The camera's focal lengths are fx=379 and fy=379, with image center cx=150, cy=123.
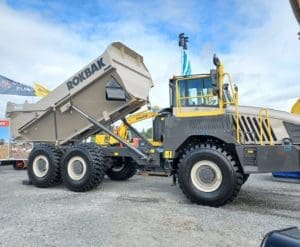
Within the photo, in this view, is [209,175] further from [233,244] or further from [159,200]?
[233,244]

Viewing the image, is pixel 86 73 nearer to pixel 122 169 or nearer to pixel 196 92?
pixel 196 92

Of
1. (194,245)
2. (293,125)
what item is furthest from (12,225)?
(293,125)

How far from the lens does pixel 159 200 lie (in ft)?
25.6

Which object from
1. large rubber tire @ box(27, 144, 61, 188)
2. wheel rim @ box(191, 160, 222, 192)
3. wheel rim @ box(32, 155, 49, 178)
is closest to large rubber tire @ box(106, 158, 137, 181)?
large rubber tire @ box(27, 144, 61, 188)

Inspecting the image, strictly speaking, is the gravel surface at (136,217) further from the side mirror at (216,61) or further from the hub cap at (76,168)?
the side mirror at (216,61)

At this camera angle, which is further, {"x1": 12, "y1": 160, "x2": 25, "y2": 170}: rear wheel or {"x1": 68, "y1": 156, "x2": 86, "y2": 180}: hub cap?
{"x1": 12, "y1": 160, "x2": 25, "y2": 170}: rear wheel

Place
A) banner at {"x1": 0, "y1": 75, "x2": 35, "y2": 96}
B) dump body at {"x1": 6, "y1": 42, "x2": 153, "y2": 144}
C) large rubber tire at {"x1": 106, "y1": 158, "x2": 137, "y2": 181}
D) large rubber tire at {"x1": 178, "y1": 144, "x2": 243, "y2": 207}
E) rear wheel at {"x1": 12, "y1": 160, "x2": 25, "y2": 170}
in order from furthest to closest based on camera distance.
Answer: banner at {"x1": 0, "y1": 75, "x2": 35, "y2": 96}, rear wheel at {"x1": 12, "y1": 160, "x2": 25, "y2": 170}, large rubber tire at {"x1": 106, "y1": 158, "x2": 137, "y2": 181}, dump body at {"x1": 6, "y1": 42, "x2": 153, "y2": 144}, large rubber tire at {"x1": 178, "y1": 144, "x2": 243, "y2": 207}

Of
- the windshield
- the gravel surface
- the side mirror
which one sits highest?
the side mirror

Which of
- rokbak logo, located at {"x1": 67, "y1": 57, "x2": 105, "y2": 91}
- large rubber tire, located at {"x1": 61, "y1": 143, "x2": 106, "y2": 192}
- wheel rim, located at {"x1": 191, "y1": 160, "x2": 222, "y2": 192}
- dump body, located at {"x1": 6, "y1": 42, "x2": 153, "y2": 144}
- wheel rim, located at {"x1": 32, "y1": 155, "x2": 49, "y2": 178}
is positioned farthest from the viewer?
wheel rim, located at {"x1": 32, "y1": 155, "x2": 49, "y2": 178}

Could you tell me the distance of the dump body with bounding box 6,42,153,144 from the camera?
9203 millimetres

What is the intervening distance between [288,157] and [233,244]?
9.52ft

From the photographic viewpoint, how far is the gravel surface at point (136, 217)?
498cm

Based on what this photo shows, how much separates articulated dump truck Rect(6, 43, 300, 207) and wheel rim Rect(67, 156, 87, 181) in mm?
24

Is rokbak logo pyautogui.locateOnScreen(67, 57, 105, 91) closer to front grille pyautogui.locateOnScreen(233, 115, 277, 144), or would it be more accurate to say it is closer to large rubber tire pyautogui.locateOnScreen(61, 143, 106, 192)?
large rubber tire pyautogui.locateOnScreen(61, 143, 106, 192)
